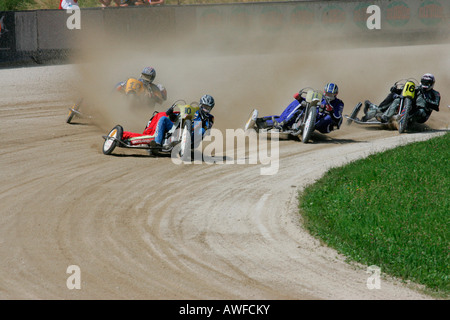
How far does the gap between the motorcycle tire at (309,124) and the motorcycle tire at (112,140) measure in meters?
4.80

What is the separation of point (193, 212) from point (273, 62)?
1639 cm

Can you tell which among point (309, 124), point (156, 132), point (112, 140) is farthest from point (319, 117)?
point (112, 140)

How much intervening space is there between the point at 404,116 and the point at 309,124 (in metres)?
3.22

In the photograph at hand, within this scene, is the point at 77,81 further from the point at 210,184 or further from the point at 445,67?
the point at 445,67

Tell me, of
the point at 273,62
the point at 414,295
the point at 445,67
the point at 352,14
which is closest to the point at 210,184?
the point at 414,295


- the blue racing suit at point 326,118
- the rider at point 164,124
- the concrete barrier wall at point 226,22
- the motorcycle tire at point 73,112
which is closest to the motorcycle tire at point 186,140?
the rider at point 164,124

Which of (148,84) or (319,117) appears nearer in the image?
(319,117)

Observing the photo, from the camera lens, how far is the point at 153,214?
1132 centimetres

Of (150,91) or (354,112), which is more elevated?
(150,91)

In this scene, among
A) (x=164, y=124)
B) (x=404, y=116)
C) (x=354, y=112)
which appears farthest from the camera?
(x=354, y=112)

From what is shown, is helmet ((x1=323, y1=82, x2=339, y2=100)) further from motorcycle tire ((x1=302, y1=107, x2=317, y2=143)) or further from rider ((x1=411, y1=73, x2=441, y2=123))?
rider ((x1=411, y1=73, x2=441, y2=123))

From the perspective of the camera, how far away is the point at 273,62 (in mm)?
26969

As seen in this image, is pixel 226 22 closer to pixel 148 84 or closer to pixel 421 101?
pixel 148 84
